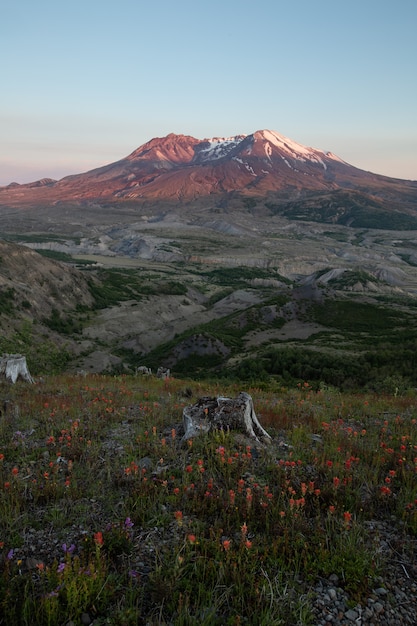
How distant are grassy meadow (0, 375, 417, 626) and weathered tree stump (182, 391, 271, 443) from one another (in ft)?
0.76

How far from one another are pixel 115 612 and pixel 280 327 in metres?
52.2

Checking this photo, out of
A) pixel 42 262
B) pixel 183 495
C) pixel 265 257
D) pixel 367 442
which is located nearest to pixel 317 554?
pixel 183 495

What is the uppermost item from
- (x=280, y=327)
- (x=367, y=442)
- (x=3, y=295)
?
(x=367, y=442)

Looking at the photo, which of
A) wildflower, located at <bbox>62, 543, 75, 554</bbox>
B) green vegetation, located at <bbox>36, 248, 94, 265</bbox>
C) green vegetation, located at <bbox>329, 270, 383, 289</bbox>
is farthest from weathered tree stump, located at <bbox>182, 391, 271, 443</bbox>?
green vegetation, located at <bbox>36, 248, 94, 265</bbox>

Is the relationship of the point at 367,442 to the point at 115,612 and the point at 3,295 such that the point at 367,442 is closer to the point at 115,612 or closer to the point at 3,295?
the point at 115,612

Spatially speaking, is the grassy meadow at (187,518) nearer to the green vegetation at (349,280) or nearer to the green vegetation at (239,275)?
the green vegetation at (349,280)

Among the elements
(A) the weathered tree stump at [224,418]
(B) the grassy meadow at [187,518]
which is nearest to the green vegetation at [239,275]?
(A) the weathered tree stump at [224,418]

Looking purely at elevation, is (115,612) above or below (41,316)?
above

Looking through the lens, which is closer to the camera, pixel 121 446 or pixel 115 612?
pixel 115 612

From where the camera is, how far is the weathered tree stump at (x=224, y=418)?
7374 mm

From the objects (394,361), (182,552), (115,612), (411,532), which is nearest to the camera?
(115,612)

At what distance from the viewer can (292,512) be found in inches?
195

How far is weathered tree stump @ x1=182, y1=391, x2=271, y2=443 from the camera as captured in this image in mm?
7374

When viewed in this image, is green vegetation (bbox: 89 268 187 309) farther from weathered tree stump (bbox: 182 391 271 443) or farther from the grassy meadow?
the grassy meadow
